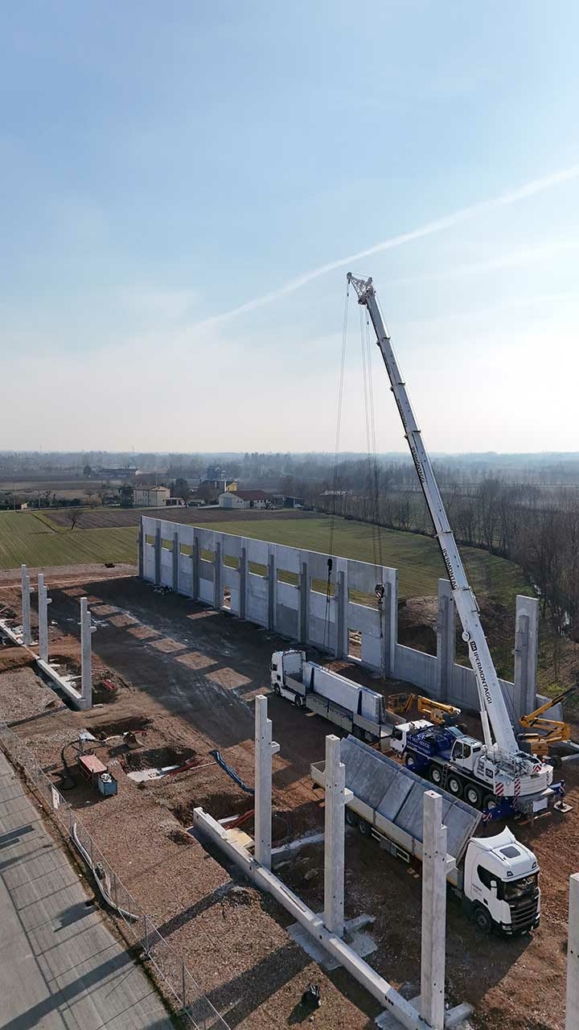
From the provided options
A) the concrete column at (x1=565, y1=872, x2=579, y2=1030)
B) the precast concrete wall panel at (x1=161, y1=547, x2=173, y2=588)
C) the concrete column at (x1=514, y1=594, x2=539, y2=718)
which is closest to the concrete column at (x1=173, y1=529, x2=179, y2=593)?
the precast concrete wall panel at (x1=161, y1=547, x2=173, y2=588)

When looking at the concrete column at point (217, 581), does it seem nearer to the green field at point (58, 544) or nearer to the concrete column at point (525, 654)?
the concrete column at point (525, 654)

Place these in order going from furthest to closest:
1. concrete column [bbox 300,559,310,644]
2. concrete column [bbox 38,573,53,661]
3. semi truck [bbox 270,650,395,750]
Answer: concrete column [bbox 300,559,310,644], concrete column [bbox 38,573,53,661], semi truck [bbox 270,650,395,750]

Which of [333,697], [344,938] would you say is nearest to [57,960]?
[344,938]

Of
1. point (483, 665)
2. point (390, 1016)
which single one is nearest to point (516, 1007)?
point (390, 1016)

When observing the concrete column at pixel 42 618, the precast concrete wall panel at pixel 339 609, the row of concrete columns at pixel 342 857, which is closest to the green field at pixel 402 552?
the precast concrete wall panel at pixel 339 609

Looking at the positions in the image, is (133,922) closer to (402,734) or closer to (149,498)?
(402,734)

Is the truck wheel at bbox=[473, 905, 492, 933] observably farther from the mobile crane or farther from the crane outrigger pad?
the mobile crane
